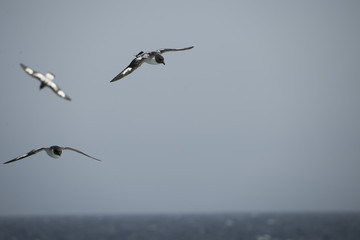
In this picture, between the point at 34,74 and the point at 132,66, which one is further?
the point at 132,66

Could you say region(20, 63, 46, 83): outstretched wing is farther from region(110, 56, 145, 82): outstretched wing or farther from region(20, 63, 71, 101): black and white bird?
region(110, 56, 145, 82): outstretched wing

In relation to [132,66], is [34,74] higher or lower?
lower

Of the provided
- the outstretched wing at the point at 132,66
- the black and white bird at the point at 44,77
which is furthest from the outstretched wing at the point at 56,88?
the outstretched wing at the point at 132,66

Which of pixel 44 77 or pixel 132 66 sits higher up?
pixel 132 66

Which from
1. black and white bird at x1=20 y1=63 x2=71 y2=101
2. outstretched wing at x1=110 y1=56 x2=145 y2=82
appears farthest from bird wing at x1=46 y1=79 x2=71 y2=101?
outstretched wing at x1=110 y1=56 x2=145 y2=82

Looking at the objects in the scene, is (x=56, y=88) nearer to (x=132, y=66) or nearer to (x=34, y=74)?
(x=34, y=74)

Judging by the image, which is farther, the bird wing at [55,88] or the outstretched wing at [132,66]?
the outstretched wing at [132,66]

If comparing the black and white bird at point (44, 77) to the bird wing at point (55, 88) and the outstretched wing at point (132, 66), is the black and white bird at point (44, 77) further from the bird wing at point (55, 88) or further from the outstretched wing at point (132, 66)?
the outstretched wing at point (132, 66)

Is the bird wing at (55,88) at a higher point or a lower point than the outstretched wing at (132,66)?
lower

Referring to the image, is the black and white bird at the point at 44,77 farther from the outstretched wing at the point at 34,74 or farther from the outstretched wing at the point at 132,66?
the outstretched wing at the point at 132,66

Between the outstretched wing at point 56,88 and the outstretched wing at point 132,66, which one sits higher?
the outstretched wing at point 132,66

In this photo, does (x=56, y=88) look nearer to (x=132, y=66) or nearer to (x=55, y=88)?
(x=55, y=88)

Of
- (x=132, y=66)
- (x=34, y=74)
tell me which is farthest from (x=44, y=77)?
(x=132, y=66)

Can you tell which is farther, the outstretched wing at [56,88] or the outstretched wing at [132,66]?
the outstretched wing at [132,66]
